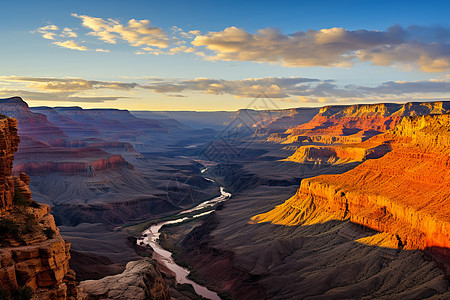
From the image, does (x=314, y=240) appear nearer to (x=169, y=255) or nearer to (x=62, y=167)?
(x=169, y=255)

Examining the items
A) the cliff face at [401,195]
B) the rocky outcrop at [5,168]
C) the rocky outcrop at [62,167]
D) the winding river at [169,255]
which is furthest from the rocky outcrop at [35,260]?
the rocky outcrop at [62,167]

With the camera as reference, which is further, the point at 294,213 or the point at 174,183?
the point at 174,183

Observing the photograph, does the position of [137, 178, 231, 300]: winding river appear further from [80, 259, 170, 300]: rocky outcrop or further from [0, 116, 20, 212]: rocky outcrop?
[0, 116, 20, 212]: rocky outcrop

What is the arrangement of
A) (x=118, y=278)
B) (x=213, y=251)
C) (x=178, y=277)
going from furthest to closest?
1. (x=213, y=251)
2. (x=178, y=277)
3. (x=118, y=278)

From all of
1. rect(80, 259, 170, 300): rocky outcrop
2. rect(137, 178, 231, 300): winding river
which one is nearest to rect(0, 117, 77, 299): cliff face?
rect(80, 259, 170, 300): rocky outcrop

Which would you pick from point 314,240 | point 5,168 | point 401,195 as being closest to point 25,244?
point 5,168

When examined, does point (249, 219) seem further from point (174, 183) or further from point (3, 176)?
point (174, 183)

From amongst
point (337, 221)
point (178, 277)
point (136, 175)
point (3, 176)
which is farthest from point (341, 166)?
point (3, 176)
